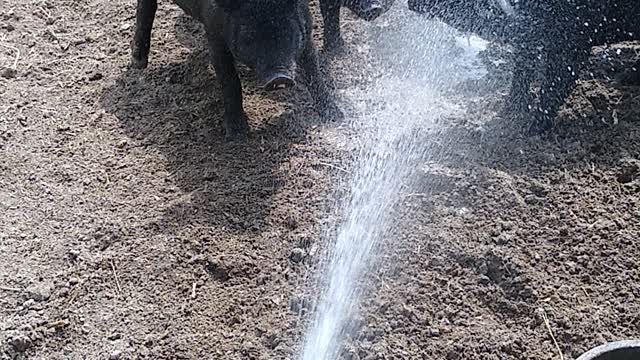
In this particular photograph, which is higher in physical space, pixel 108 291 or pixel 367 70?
pixel 367 70

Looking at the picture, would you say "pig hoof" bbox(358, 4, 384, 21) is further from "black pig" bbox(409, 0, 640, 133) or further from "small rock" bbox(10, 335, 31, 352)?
"small rock" bbox(10, 335, 31, 352)

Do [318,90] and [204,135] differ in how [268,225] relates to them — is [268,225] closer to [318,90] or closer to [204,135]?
[204,135]

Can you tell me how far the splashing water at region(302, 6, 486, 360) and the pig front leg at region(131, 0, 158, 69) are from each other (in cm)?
113

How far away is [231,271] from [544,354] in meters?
1.22

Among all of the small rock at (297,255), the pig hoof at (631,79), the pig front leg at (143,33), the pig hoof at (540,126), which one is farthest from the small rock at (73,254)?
the pig hoof at (631,79)

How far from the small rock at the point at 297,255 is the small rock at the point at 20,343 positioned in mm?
1033

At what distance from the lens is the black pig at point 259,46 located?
170 inches

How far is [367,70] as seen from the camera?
5168 mm

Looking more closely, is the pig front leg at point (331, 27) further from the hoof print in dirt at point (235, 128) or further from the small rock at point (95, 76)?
the small rock at point (95, 76)

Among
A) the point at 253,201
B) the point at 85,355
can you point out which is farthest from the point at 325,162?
the point at 85,355

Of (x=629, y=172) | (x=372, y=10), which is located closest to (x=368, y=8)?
(x=372, y=10)

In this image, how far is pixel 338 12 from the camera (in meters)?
5.24

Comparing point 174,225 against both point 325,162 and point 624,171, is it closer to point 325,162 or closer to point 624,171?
point 325,162

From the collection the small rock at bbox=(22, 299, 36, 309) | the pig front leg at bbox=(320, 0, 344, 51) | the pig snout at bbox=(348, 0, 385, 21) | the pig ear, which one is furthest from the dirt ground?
the pig ear
